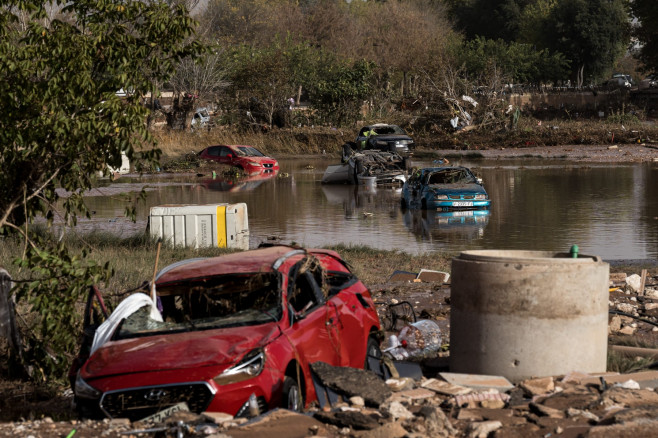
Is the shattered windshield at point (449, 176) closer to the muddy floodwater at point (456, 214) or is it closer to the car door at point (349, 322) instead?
the muddy floodwater at point (456, 214)

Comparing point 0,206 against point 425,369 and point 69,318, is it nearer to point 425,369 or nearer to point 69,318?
point 69,318

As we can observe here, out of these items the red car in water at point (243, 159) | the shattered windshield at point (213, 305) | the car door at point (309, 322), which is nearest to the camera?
the car door at point (309, 322)

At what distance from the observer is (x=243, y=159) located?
47.2 meters

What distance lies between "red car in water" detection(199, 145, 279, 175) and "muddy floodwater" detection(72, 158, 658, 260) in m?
2.05

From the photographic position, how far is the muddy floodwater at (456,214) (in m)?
21.9

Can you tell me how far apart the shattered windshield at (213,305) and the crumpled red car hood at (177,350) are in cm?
20

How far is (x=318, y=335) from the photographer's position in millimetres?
8375

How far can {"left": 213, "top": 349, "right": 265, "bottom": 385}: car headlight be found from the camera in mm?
7227

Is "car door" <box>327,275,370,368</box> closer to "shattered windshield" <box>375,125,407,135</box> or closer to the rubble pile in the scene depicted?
the rubble pile

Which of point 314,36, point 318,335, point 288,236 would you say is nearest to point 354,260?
point 288,236

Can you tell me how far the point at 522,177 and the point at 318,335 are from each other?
33.4 m

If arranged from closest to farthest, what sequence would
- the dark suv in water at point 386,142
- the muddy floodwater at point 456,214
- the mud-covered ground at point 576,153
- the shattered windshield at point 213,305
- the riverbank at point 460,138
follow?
the shattered windshield at point 213,305 < the muddy floodwater at point 456,214 < the dark suv in water at point 386,142 < the mud-covered ground at point 576,153 < the riverbank at point 460,138

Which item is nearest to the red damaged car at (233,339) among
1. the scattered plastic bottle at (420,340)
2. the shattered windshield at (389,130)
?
the scattered plastic bottle at (420,340)

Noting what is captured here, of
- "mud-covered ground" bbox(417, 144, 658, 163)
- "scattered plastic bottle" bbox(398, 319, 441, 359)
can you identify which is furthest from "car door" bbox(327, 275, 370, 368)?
"mud-covered ground" bbox(417, 144, 658, 163)
